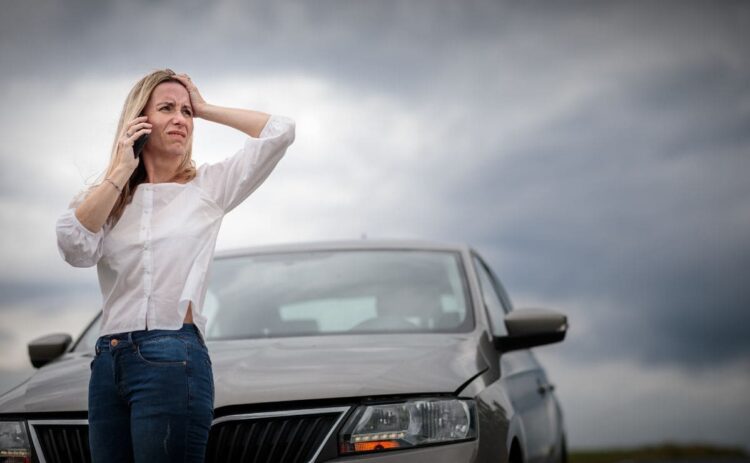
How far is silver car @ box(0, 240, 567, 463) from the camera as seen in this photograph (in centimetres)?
339

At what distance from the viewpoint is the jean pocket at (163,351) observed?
2613mm

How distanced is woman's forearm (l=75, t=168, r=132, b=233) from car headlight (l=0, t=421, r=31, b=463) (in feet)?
4.15

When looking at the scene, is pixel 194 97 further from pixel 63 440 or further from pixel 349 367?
pixel 63 440

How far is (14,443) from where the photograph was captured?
3.63m

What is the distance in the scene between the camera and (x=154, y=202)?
2875 mm

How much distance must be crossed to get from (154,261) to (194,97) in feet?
1.88

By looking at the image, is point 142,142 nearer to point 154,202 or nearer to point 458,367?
Answer: point 154,202

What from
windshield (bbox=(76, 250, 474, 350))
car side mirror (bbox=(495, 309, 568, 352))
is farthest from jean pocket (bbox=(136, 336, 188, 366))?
car side mirror (bbox=(495, 309, 568, 352))

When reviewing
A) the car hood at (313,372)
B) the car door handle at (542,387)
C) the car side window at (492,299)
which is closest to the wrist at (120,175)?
the car hood at (313,372)

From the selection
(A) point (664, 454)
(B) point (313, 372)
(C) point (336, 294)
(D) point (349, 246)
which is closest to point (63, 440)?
(B) point (313, 372)

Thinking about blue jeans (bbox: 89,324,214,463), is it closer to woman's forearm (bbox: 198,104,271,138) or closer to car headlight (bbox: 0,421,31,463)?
woman's forearm (bbox: 198,104,271,138)

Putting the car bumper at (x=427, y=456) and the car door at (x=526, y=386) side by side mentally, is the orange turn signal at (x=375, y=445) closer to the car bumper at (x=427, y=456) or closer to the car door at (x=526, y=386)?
the car bumper at (x=427, y=456)

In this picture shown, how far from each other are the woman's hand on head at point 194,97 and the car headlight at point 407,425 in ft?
3.63

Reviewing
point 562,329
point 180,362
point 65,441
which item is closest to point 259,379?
point 65,441
